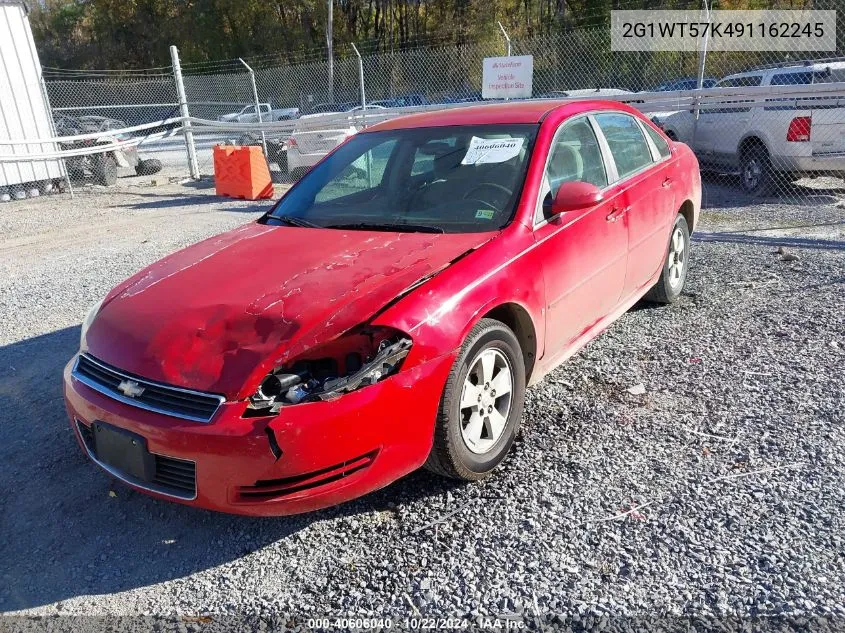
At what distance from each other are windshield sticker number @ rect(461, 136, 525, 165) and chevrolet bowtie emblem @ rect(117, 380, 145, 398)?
→ 2.11 m

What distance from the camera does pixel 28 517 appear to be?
9.93 ft

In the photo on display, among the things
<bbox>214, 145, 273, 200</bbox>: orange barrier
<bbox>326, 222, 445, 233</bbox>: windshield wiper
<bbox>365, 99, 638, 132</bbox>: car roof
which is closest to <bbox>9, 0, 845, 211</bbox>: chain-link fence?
<bbox>214, 145, 273, 200</bbox>: orange barrier

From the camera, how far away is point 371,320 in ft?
8.65

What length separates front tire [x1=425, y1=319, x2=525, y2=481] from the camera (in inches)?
110

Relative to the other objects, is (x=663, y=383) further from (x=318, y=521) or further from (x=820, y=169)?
(x=820, y=169)

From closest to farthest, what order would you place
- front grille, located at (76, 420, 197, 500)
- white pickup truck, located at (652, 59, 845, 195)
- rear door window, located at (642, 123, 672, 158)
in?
front grille, located at (76, 420, 197, 500)
rear door window, located at (642, 123, 672, 158)
white pickup truck, located at (652, 59, 845, 195)

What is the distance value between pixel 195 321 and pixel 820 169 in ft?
29.1

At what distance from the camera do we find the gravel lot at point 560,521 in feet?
7.90

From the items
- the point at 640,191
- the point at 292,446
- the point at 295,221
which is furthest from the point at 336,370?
the point at 640,191

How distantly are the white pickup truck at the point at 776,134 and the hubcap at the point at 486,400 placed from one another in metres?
7.54

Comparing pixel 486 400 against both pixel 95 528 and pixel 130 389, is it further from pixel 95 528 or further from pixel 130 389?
pixel 95 528

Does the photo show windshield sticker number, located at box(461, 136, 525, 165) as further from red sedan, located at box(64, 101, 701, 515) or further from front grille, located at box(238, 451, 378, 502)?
front grille, located at box(238, 451, 378, 502)

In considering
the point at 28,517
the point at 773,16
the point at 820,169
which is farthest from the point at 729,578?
the point at 773,16

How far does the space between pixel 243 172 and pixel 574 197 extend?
9.19 metres
